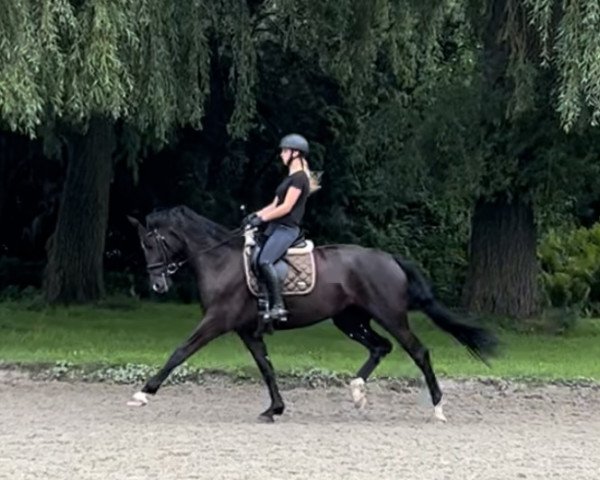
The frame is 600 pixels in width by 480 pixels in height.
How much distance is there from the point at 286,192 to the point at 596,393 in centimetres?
444

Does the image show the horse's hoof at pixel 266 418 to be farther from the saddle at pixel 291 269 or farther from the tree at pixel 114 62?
the tree at pixel 114 62

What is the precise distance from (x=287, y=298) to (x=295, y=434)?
4.12 ft

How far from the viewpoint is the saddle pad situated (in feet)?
36.6

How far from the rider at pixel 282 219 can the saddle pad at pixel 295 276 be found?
14cm

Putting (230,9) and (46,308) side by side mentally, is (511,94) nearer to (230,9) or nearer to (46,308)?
(230,9)

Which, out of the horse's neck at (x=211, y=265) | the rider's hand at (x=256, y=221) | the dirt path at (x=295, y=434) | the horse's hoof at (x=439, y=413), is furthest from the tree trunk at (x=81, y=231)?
the horse's hoof at (x=439, y=413)

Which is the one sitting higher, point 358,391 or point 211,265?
point 211,265

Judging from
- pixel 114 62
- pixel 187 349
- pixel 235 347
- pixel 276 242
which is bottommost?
pixel 235 347

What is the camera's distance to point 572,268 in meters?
24.6

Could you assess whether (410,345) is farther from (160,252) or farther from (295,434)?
(160,252)

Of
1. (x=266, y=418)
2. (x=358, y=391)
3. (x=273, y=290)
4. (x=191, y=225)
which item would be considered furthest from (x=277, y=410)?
(x=191, y=225)

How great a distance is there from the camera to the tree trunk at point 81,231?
20.7 m

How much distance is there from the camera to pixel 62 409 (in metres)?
12.0

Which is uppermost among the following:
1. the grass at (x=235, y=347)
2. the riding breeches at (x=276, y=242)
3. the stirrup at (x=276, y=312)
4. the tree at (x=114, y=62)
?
the tree at (x=114, y=62)
